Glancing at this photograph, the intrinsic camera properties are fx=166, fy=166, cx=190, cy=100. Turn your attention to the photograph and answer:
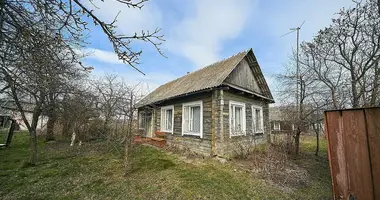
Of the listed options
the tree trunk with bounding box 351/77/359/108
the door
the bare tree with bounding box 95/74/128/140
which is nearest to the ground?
the tree trunk with bounding box 351/77/359/108

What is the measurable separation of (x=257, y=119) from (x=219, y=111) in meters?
4.45

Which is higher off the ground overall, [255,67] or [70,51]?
[255,67]

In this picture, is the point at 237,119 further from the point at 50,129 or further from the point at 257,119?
the point at 50,129

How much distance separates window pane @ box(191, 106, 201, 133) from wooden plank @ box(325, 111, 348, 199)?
5647 millimetres

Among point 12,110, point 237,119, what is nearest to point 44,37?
point 12,110

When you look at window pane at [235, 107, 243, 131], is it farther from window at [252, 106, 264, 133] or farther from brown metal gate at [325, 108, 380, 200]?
brown metal gate at [325, 108, 380, 200]

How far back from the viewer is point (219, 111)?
6.98 m

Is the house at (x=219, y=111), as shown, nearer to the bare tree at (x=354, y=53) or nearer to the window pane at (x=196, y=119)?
the window pane at (x=196, y=119)

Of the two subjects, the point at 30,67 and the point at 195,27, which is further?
the point at 195,27

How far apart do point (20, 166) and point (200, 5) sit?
8.38 meters

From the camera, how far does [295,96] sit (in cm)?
1006

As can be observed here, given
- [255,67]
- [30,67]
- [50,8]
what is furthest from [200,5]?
[255,67]

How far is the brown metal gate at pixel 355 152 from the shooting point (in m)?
2.20

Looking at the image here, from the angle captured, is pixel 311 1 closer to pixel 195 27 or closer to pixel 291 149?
pixel 195 27
